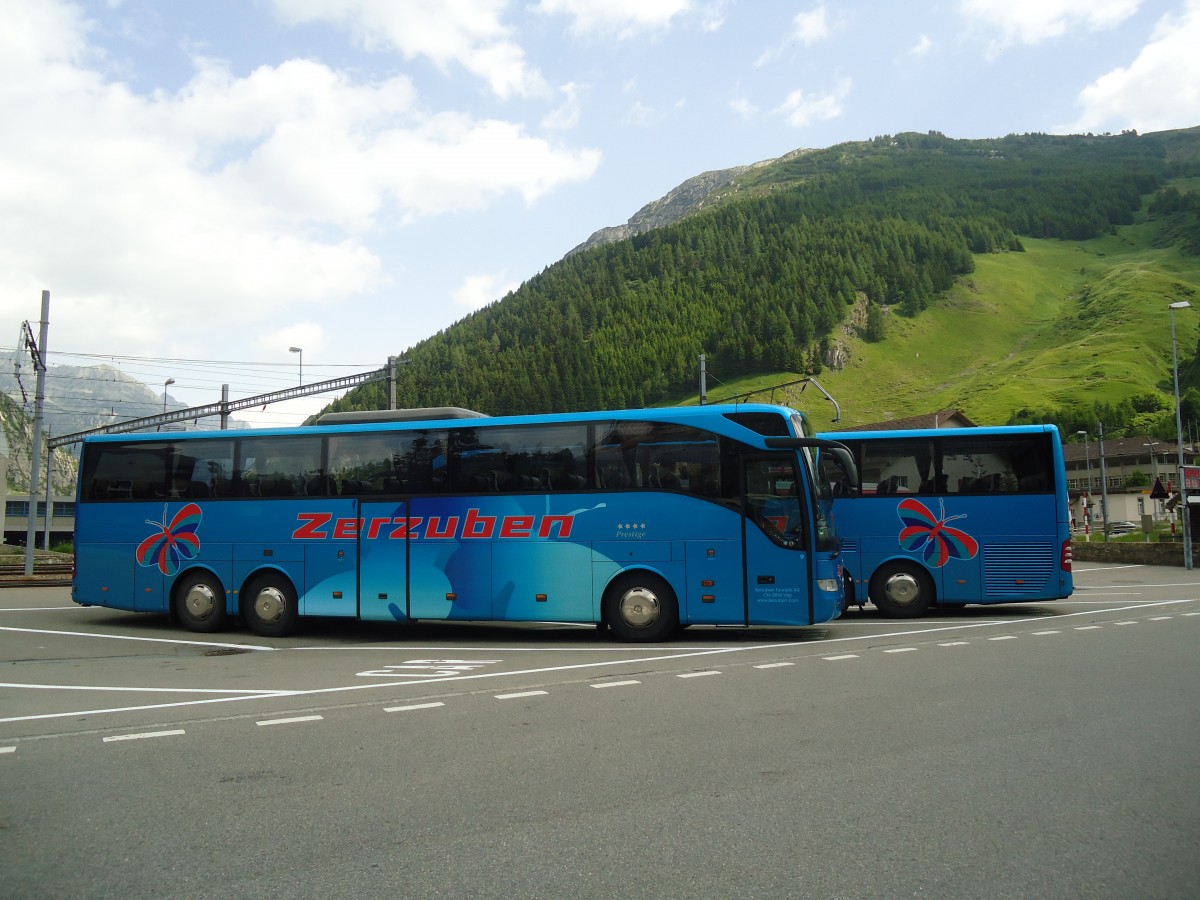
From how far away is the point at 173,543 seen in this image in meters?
15.4

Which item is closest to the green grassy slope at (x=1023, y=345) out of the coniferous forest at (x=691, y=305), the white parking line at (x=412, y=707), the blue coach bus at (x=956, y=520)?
the coniferous forest at (x=691, y=305)

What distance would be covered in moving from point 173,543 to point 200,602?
1.10 metres

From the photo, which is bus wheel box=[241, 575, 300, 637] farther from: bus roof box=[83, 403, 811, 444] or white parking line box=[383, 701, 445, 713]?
white parking line box=[383, 701, 445, 713]

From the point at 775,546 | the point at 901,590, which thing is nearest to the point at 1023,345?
the point at 901,590

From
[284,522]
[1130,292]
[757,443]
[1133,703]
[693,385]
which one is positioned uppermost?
[1130,292]

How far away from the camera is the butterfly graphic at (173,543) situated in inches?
601

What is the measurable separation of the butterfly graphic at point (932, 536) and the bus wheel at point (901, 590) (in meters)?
0.39

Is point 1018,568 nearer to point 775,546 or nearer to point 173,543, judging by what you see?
point 775,546

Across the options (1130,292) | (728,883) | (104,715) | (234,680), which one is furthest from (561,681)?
(1130,292)

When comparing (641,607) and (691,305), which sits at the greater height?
(691,305)

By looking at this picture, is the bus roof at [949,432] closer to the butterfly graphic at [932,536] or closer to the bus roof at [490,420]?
the butterfly graphic at [932,536]

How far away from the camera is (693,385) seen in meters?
130

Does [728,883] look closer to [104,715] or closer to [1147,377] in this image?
[104,715]

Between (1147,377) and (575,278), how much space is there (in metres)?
92.0
